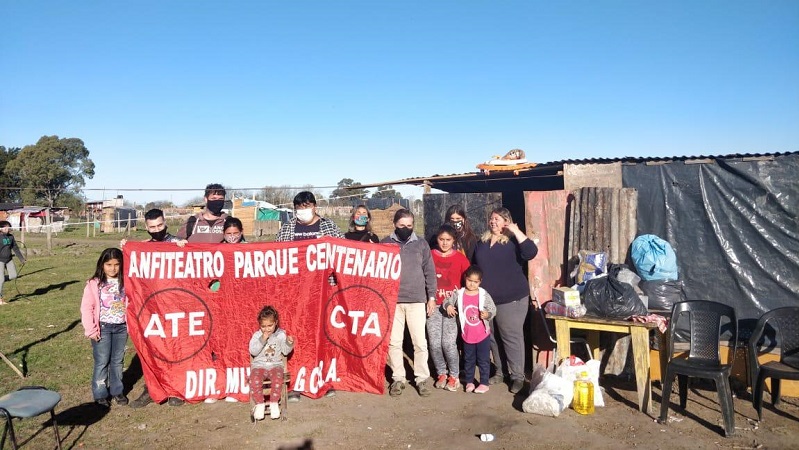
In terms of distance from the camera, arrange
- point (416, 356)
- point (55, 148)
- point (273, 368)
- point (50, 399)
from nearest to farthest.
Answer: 1. point (50, 399)
2. point (273, 368)
3. point (416, 356)
4. point (55, 148)

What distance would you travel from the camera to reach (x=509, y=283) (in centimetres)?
624

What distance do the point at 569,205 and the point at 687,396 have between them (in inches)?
108

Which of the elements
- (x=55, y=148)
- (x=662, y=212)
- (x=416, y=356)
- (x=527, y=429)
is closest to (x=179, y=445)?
(x=416, y=356)

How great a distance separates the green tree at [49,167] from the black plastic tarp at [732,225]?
196 feet

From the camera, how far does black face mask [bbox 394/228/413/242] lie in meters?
6.26

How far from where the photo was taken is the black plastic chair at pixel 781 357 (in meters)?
5.22

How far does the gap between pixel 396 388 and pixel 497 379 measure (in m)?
1.31

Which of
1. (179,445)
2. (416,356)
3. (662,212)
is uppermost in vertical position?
(662,212)

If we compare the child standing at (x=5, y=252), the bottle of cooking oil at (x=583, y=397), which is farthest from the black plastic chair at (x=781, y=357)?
the child standing at (x=5, y=252)

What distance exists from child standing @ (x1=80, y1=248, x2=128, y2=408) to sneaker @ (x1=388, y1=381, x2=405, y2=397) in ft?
9.72

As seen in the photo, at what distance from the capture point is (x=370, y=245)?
6156mm

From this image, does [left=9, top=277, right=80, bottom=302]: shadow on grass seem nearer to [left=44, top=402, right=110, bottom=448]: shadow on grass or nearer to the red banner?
[left=44, top=402, right=110, bottom=448]: shadow on grass

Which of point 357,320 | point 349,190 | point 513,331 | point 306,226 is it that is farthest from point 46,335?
point 349,190

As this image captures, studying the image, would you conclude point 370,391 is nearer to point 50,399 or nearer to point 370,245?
point 370,245
